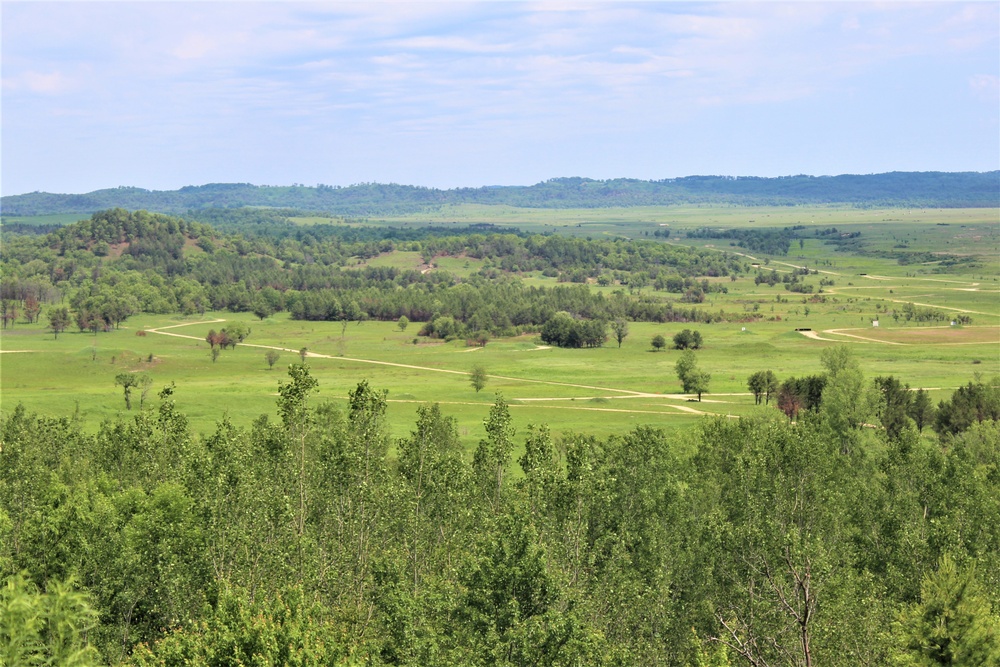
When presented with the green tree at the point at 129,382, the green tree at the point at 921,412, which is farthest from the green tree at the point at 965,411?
the green tree at the point at 129,382

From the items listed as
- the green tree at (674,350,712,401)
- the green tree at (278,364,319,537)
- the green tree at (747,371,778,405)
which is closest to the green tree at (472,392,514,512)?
the green tree at (278,364,319,537)

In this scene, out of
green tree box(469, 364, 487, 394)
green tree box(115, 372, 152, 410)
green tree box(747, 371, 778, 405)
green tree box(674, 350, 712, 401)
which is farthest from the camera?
green tree box(469, 364, 487, 394)

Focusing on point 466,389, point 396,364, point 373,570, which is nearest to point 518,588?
point 373,570

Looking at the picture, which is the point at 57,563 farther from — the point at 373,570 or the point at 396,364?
the point at 396,364

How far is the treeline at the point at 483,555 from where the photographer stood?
38.0 m

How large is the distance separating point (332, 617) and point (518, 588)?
11.5 meters

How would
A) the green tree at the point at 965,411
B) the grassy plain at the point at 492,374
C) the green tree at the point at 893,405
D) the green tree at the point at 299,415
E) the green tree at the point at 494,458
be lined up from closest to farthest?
1. the green tree at the point at 299,415
2. the green tree at the point at 494,458
3. the green tree at the point at 965,411
4. the green tree at the point at 893,405
5. the grassy plain at the point at 492,374

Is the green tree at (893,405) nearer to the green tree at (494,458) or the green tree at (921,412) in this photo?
the green tree at (921,412)

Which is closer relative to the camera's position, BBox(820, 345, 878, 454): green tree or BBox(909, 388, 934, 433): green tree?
BBox(820, 345, 878, 454): green tree

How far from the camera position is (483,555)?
1593 inches

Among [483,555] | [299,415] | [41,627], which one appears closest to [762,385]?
[299,415]

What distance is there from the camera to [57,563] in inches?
1945

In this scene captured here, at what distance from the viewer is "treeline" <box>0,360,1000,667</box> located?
1495 inches

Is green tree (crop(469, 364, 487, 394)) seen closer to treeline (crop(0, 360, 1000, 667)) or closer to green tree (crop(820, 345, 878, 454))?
green tree (crop(820, 345, 878, 454))
